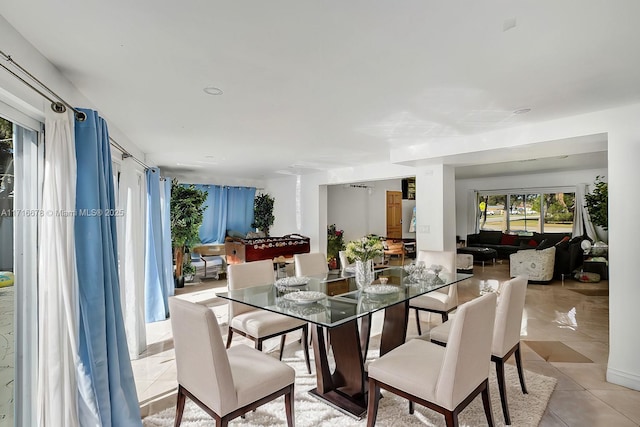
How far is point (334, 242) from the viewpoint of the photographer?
809 cm

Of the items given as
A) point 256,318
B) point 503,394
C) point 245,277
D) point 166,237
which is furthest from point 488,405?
point 166,237

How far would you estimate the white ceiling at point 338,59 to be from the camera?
147cm

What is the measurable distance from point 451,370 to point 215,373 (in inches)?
45.7

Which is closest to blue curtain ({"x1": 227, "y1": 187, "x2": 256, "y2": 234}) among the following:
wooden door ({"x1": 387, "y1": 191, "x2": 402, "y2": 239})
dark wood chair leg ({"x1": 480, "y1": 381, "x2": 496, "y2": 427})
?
wooden door ({"x1": 387, "y1": 191, "x2": 402, "y2": 239})

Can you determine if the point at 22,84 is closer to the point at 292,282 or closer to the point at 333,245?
the point at 292,282

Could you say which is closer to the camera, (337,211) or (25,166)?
(25,166)

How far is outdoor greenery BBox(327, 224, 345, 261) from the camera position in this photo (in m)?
7.98

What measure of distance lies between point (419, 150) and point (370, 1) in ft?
10.1

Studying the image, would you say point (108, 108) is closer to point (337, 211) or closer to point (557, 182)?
point (337, 211)

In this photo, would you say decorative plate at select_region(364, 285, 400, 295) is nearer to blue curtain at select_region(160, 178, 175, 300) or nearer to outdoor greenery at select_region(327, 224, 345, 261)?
blue curtain at select_region(160, 178, 175, 300)

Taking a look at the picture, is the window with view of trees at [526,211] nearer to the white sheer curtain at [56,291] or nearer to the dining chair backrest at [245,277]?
the dining chair backrest at [245,277]

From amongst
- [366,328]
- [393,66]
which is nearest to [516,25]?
[393,66]

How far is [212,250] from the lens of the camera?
727cm

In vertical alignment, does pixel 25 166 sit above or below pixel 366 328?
above
